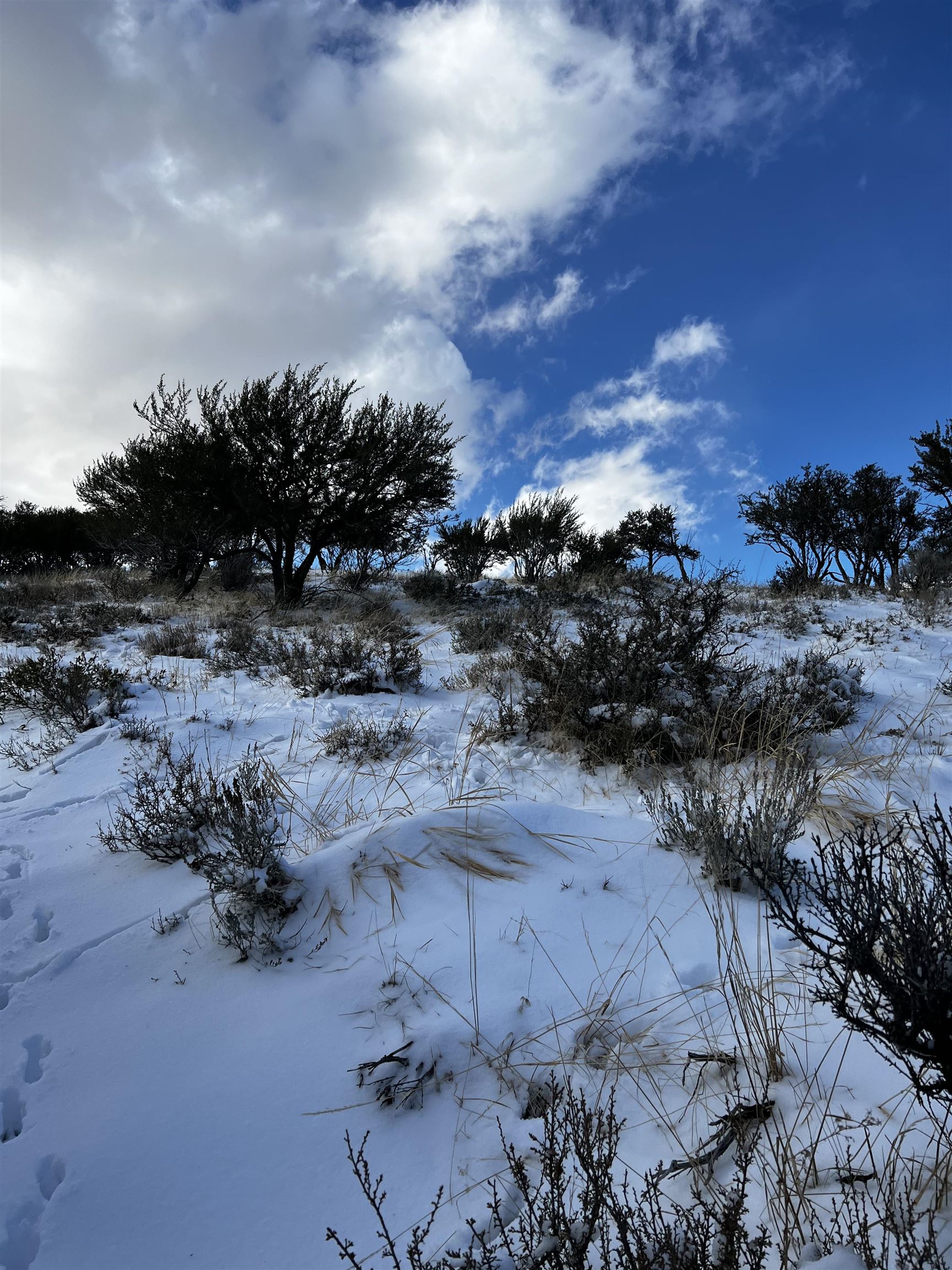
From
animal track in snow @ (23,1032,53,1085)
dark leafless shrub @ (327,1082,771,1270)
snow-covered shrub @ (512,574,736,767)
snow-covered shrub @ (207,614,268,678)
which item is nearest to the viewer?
dark leafless shrub @ (327,1082,771,1270)

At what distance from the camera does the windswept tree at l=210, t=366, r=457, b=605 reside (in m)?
13.0

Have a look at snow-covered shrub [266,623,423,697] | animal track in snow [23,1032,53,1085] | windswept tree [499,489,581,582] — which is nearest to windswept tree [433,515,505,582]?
windswept tree [499,489,581,582]

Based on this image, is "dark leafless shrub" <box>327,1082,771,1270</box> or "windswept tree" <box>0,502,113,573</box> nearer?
"dark leafless shrub" <box>327,1082,771,1270</box>

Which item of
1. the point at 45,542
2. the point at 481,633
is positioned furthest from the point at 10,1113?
the point at 45,542

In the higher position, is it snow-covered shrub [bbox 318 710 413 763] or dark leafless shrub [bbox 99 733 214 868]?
snow-covered shrub [bbox 318 710 413 763]

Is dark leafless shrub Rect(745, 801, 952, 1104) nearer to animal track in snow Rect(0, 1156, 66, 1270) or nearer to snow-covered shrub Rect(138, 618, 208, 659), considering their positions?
animal track in snow Rect(0, 1156, 66, 1270)

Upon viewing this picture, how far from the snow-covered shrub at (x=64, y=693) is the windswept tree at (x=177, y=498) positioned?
808 cm

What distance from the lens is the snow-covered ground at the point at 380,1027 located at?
52.6 inches

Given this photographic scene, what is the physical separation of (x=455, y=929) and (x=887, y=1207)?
1.47 metres

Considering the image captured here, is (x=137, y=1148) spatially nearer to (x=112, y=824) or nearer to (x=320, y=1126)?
(x=320, y=1126)

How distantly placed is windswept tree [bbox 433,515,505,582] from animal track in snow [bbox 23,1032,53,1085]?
13821 mm

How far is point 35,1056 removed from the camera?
5.76 feet

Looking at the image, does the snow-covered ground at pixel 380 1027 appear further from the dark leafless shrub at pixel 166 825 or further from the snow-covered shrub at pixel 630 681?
the snow-covered shrub at pixel 630 681

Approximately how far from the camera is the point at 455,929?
7.19 ft
